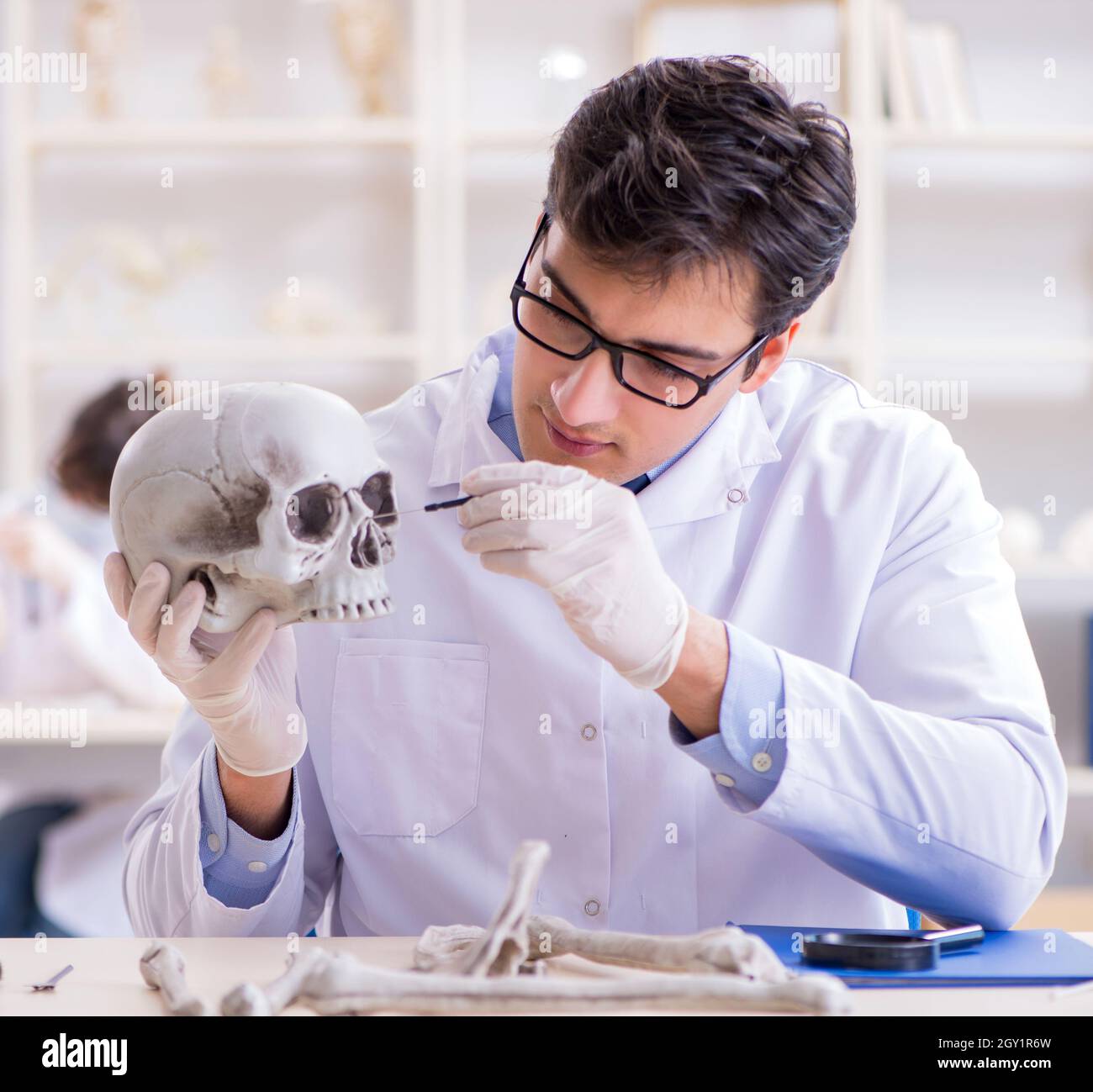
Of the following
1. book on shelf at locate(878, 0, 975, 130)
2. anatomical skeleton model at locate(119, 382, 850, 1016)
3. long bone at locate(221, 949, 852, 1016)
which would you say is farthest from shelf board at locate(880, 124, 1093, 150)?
long bone at locate(221, 949, 852, 1016)

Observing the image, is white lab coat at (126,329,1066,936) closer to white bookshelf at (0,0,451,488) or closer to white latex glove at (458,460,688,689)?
white latex glove at (458,460,688,689)

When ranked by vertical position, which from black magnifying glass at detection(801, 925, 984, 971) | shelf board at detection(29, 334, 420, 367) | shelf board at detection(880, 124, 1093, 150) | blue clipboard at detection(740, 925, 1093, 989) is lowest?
blue clipboard at detection(740, 925, 1093, 989)

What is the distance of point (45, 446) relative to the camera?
10.6 ft

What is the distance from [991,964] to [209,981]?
0.57 meters

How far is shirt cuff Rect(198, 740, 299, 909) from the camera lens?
1185 mm

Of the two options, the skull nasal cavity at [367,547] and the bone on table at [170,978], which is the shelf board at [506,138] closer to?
the skull nasal cavity at [367,547]

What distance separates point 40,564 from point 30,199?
0.99 meters

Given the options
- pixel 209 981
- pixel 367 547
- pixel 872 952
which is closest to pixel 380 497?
pixel 367 547

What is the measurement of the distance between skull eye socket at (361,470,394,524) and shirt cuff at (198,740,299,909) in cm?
28

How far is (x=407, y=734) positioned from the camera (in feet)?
4.42

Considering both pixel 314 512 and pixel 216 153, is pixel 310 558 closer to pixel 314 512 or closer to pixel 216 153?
pixel 314 512

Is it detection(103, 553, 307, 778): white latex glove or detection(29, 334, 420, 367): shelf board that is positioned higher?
detection(29, 334, 420, 367): shelf board
